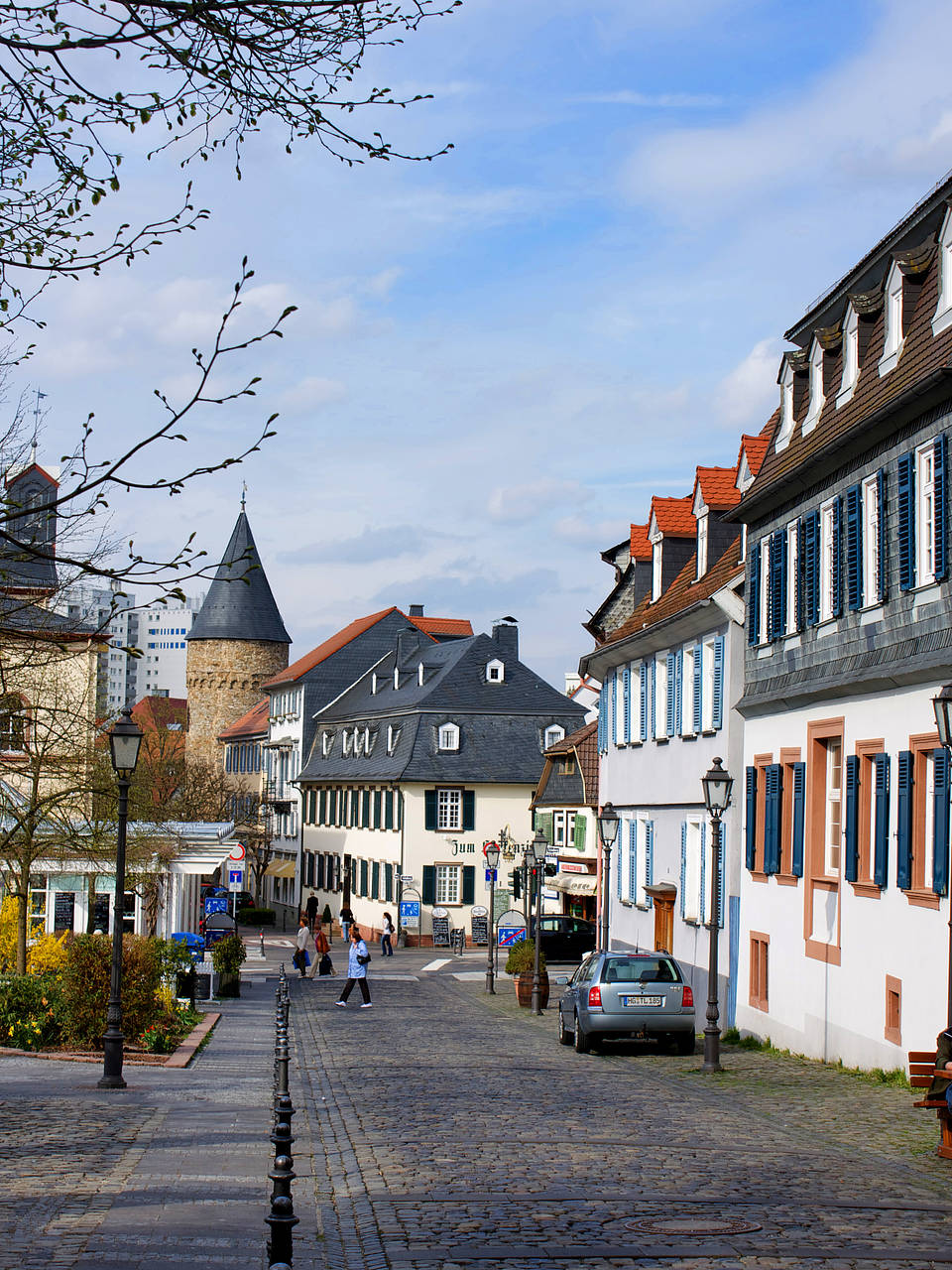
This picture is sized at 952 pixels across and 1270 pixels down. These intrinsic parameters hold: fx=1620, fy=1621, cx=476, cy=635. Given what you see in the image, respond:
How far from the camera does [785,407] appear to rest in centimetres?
2467

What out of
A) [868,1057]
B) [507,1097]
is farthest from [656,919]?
[507,1097]

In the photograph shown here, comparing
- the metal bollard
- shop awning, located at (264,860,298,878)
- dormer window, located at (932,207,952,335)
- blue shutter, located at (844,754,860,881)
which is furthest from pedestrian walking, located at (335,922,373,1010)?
shop awning, located at (264,860,298,878)

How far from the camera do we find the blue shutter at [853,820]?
20125 millimetres

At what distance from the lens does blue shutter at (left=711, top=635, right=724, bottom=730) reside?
27203 mm

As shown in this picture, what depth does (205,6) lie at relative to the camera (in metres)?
7.30

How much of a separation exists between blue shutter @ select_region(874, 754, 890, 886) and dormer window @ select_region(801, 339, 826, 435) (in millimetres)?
5870

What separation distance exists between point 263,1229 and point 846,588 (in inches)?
541

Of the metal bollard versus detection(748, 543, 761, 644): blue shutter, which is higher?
detection(748, 543, 761, 644): blue shutter

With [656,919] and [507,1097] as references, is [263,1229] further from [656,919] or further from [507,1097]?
[656,919]

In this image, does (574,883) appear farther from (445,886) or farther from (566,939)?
(445,886)

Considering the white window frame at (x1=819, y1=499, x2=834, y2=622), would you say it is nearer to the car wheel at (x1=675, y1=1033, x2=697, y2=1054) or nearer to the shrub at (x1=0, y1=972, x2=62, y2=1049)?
the car wheel at (x1=675, y1=1033, x2=697, y2=1054)

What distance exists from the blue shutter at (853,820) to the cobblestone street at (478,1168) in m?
2.54

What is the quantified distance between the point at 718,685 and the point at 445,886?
40.2m

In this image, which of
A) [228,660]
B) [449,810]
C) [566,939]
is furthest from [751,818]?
[228,660]
